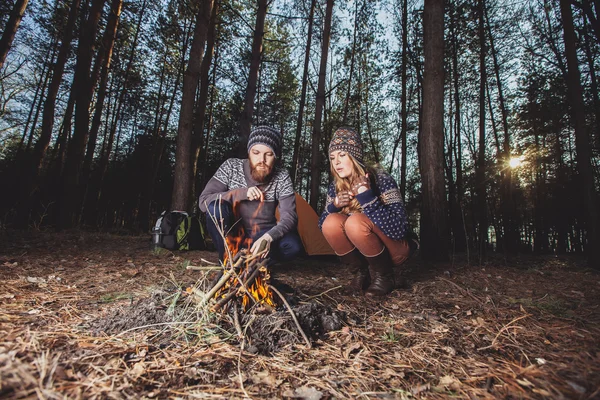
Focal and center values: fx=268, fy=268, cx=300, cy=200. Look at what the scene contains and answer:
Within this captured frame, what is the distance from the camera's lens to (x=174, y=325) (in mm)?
1517

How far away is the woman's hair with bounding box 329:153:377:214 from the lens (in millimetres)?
2604

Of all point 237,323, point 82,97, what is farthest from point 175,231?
point 82,97

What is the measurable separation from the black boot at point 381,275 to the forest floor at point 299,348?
14 cm

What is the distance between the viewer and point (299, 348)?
145 cm

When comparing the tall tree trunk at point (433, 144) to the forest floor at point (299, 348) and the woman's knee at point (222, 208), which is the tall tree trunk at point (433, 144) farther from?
the woman's knee at point (222, 208)

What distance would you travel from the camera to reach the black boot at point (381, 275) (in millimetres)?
2506

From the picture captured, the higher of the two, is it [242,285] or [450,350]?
[242,285]

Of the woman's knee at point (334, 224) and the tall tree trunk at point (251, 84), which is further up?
the tall tree trunk at point (251, 84)

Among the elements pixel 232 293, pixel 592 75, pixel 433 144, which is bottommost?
pixel 232 293

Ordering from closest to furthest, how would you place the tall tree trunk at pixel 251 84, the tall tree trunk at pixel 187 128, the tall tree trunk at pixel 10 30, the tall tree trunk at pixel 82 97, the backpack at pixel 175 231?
the backpack at pixel 175 231, the tall tree trunk at pixel 10 30, the tall tree trunk at pixel 187 128, the tall tree trunk at pixel 251 84, the tall tree trunk at pixel 82 97

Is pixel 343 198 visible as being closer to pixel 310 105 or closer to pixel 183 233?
pixel 183 233

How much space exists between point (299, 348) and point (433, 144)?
3.89 m

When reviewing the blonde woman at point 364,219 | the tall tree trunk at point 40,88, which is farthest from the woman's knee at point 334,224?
the tall tree trunk at point 40,88

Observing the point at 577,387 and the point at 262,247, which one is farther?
the point at 262,247
